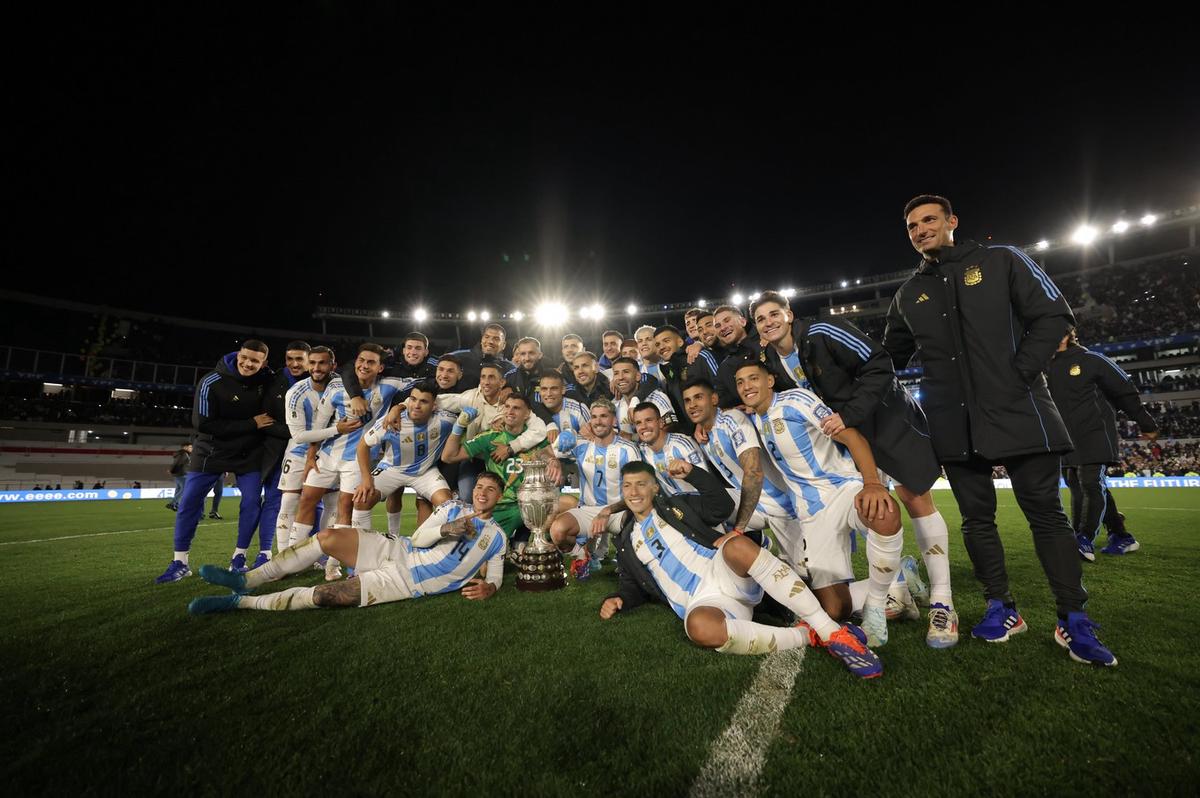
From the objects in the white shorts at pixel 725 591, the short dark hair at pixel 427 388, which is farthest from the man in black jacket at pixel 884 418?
the short dark hair at pixel 427 388

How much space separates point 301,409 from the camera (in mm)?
5668

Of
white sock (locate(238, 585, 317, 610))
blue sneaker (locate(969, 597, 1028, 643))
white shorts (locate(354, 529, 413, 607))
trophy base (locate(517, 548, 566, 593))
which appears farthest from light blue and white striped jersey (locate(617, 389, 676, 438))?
white sock (locate(238, 585, 317, 610))

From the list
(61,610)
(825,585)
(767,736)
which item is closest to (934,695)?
(767,736)

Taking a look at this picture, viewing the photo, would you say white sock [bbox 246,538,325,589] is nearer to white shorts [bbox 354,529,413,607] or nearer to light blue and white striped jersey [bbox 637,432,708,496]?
white shorts [bbox 354,529,413,607]

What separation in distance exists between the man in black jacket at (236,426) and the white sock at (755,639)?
5.23 metres

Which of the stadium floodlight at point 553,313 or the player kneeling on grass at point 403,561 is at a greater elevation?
the stadium floodlight at point 553,313

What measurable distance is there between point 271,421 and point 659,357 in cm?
453

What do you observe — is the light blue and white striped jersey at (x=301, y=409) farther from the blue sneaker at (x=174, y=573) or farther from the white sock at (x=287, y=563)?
the white sock at (x=287, y=563)

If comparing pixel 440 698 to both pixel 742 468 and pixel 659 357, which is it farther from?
pixel 659 357

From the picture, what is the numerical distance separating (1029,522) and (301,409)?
20.6ft

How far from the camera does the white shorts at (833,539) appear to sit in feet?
10.3

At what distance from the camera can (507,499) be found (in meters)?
5.23

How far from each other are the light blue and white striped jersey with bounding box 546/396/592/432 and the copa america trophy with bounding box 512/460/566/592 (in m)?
1.31

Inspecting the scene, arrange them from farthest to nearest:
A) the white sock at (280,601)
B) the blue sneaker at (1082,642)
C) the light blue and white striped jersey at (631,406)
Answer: the light blue and white striped jersey at (631,406) < the white sock at (280,601) < the blue sneaker at (1082,642)
